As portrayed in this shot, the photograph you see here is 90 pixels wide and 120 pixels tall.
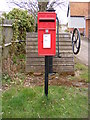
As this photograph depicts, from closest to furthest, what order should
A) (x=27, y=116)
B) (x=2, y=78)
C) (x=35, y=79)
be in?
(x=27, y=116)
(x=2, y=78)
(x=35, y=79)

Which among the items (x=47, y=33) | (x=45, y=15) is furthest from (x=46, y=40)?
(x=45, y=15)

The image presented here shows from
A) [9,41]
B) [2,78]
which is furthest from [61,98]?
[9,41]

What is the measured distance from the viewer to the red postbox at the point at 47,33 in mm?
3076

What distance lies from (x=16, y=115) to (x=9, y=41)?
10.9 ft

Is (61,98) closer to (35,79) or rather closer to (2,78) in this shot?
(35,79)

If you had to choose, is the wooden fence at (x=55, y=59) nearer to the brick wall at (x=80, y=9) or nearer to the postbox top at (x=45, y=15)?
the postbox top at (x=45, y=15)

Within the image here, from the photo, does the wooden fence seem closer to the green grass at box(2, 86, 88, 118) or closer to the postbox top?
the green grass at box(2, 86, 88, 118)

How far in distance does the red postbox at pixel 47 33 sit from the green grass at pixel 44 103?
80cm

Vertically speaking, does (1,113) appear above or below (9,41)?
below

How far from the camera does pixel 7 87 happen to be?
11.8ft

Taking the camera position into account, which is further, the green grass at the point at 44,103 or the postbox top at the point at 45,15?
the postbox top at the point at 45,15

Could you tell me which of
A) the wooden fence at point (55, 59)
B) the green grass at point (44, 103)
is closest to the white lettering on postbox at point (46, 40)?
the green grass at point (44, 103)

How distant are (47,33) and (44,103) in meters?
1.26

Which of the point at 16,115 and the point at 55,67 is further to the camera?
the point at 55,67
